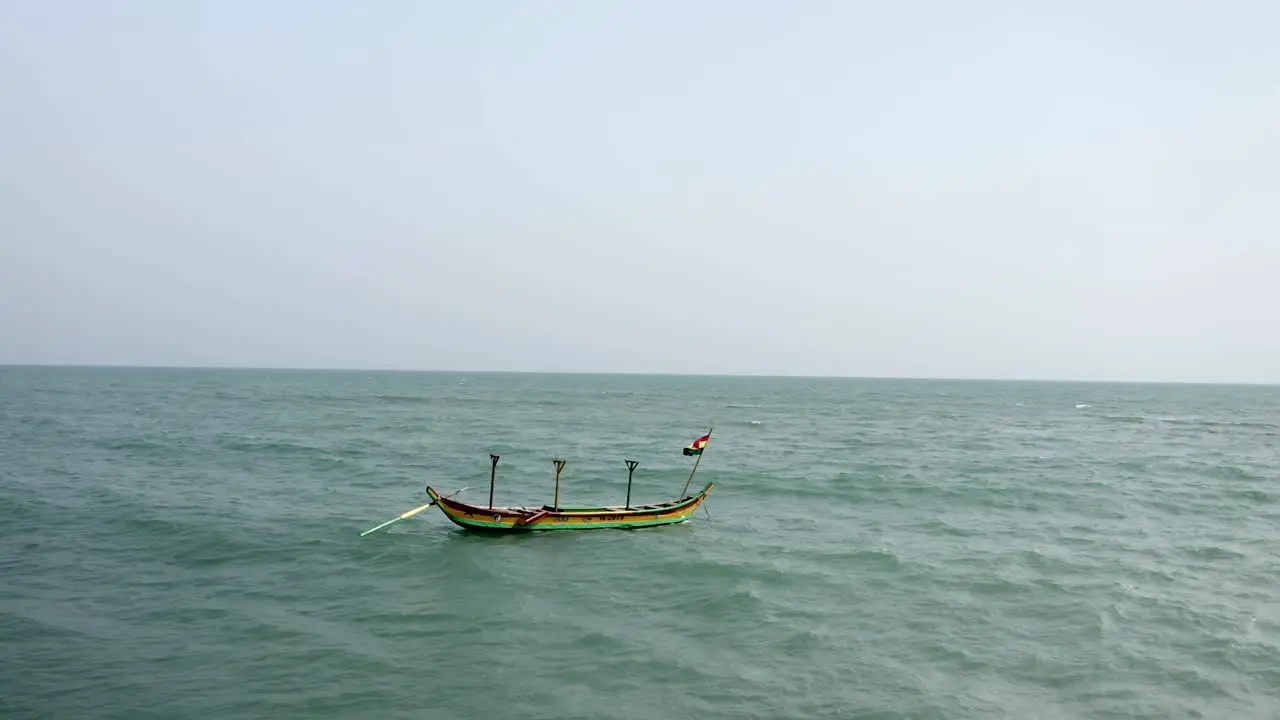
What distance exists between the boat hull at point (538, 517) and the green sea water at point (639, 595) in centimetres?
59

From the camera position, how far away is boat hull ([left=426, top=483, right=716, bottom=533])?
28.0 m

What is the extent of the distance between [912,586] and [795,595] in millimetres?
3388

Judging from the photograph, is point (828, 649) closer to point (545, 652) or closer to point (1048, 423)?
point (545, 652)

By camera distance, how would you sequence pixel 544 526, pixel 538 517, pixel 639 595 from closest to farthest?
pixel 639 595 → pixel 538 517 → pixel 544 526

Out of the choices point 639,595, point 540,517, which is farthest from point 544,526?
point 639,595

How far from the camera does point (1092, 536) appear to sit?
30.3 meters

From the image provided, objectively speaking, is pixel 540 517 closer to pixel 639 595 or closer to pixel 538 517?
pixel 538 517

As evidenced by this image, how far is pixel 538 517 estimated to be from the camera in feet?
92.5

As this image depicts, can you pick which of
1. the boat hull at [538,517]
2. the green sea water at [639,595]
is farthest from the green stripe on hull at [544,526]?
the green sea water at [639,595]

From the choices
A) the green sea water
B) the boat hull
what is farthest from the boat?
the green sea water

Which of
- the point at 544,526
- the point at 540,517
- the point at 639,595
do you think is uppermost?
the point at 540,517

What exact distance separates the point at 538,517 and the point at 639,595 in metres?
6.99

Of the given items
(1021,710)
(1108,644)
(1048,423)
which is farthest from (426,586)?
(1048,423)

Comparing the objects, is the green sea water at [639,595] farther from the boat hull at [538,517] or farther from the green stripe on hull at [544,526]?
the boat hull at [538,517]
